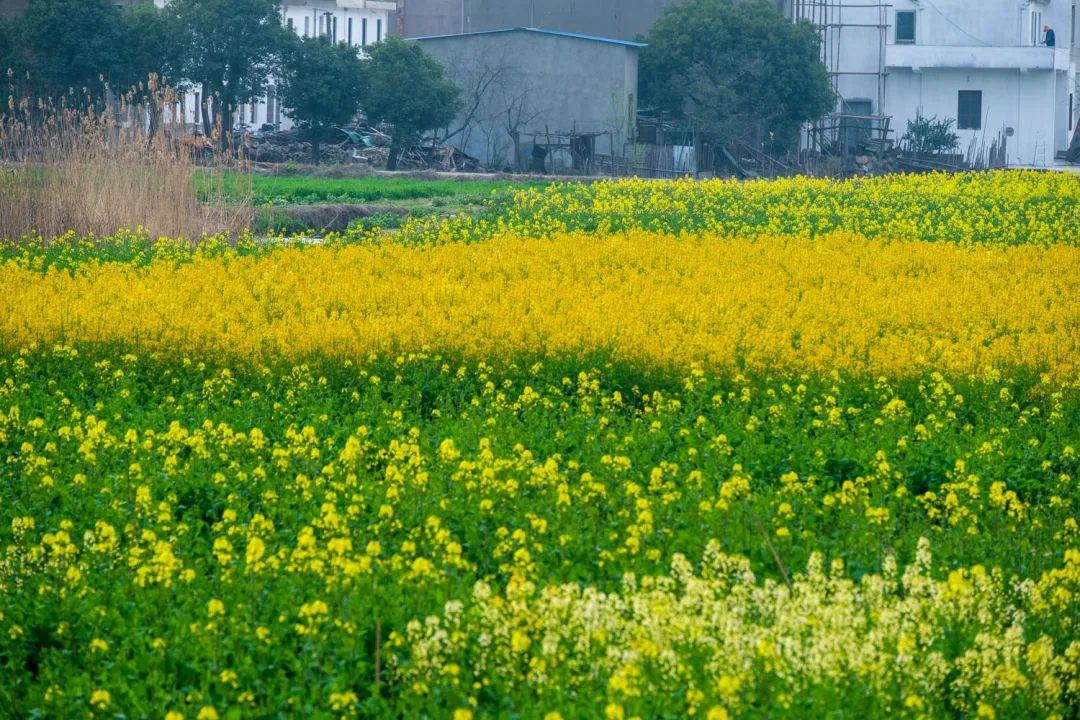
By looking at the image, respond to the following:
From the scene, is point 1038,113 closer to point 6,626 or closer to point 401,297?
point 401,297

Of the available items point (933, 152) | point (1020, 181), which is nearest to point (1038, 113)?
point (933, 152)

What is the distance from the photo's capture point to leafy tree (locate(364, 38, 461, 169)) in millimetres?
32281

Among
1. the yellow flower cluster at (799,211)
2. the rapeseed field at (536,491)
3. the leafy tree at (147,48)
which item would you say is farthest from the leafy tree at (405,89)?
the rapeseed field at (536,491)

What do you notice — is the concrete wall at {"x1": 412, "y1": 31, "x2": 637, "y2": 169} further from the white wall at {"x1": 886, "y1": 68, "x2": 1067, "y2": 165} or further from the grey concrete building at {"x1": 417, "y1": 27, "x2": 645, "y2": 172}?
the white wall at {"x1": 886, "y1": 68, "x2": 1067, "y2": 165}

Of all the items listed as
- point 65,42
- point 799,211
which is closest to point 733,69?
point 65,42

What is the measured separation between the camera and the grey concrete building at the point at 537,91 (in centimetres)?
3625

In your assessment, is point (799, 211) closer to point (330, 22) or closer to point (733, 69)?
point (733, 69)

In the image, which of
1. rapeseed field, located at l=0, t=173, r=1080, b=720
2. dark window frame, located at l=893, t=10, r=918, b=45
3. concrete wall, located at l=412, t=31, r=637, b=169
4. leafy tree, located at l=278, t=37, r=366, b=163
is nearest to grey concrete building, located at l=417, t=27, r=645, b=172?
concrete wall, located at l=412, t=31, r=637, b=169

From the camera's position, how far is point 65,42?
31469mm

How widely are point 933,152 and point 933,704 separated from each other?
39.3 meters

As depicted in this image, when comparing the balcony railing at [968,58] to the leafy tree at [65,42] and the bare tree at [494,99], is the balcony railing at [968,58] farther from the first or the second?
the leafy tree at [65,42]

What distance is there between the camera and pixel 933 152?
41.6 m

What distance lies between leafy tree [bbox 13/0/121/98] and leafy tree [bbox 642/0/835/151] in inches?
519

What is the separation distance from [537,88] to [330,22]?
1064 cm
